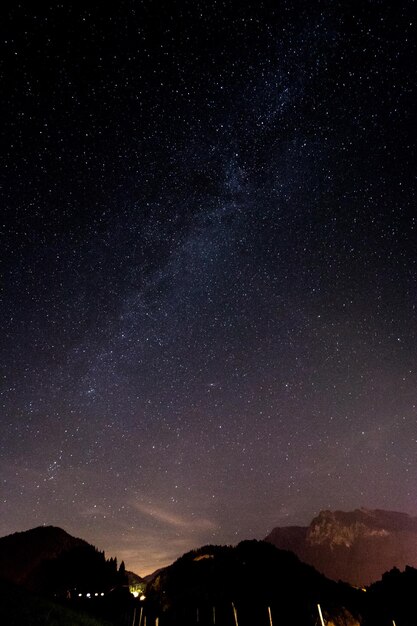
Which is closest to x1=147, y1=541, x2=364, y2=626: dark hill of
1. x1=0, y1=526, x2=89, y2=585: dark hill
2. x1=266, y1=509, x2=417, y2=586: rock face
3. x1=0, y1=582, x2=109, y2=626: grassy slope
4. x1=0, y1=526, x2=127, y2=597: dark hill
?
x1=0, y1=582, x2=109, y2=626: grassy slope

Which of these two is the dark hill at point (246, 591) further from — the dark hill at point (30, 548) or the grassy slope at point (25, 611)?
the dark hill at point (30, 548)

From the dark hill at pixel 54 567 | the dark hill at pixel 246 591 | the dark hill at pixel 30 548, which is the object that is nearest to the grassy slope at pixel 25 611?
the dark hill at pixel 246 591

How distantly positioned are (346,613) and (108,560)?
106ft

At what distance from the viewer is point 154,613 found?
43.7ft

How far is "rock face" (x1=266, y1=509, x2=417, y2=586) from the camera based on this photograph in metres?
136

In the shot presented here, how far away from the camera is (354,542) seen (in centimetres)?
14500

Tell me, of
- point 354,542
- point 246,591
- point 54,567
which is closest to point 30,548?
point 54,567

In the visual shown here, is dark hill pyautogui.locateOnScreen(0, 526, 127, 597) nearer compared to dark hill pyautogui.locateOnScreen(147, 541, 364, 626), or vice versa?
dark hill pyautogui.locateOnScreen(147, 541, 364, 626)

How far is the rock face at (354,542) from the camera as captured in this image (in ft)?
445

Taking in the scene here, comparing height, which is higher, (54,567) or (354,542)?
(354,542)

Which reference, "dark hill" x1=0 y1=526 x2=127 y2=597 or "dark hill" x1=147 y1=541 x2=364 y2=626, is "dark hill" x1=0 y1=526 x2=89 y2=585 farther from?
"dark hill" x1=147 y1=541 x2=364 y2=626

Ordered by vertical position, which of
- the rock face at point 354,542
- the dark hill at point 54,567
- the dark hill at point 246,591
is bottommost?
the dark hill at point 246,591

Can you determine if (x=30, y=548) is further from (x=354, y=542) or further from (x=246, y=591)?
(x=354, y=542)

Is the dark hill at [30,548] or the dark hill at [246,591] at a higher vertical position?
the dark hill at [30,548]
